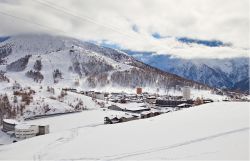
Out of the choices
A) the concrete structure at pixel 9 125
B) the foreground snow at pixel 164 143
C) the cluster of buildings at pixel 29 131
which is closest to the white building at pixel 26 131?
the cluster of buildings at pixel 29 131

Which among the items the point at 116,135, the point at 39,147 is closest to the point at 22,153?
the point at 39,147

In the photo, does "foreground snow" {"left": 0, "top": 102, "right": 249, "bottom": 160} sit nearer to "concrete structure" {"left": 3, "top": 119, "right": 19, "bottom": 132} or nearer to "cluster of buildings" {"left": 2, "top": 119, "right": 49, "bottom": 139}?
"cluster of buildings" {"left": 2, "top": 119, "right": 49, "bottom": 139}

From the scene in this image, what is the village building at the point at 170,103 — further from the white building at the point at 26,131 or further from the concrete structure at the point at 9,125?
the white building at the point at 26,131

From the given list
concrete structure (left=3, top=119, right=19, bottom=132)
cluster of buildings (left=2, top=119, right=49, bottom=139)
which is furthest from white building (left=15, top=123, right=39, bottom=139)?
concrete structure (left=3, top=119, right=19, bottom=132)

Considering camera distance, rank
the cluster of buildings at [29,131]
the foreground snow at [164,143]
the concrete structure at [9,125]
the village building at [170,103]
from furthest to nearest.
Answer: the village building at [170,103] → the concrete structure at [9,125] → the cluster of buildings at [29,131] → the foreground snow at [164,143]

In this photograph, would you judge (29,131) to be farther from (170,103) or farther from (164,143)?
(170,103)

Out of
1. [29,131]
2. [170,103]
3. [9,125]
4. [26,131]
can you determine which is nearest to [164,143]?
[29,131]

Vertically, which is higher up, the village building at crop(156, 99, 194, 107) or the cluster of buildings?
the village building at crop(156, 99, 194, 107)

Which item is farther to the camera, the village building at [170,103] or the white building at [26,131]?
the village building at [170,103]
